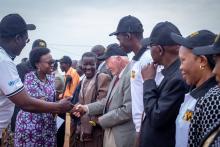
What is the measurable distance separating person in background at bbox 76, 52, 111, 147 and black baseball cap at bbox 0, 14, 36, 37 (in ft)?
5.53

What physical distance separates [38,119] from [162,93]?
206 cm

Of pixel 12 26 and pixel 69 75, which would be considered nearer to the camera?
pixel 12 26

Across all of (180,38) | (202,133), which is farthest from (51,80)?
(202,133)

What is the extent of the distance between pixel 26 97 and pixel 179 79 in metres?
1.48

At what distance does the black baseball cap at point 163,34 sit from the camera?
3.13m

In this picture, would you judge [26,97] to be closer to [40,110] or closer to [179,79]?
[40,110]

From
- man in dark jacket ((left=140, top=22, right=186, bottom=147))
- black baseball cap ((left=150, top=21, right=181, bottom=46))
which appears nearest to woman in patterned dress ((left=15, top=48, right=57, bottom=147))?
man in dark jacket ((left=140, top=22, right=186, bottom=147))

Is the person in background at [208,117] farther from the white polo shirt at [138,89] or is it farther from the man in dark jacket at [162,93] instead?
the white polo shirt at [138,89]

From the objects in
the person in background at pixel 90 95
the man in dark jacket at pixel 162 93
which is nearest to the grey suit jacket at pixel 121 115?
the person in background at pixel 90 95

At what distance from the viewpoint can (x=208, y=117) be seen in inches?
85.1

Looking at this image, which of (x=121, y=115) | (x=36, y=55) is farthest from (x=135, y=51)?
(x=36, y=55)

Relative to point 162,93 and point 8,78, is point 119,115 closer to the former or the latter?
point 162,93

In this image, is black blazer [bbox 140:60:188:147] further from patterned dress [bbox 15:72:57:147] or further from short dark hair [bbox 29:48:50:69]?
short dark hair [bbox 29:48:50:69]

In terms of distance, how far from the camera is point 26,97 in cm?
342
